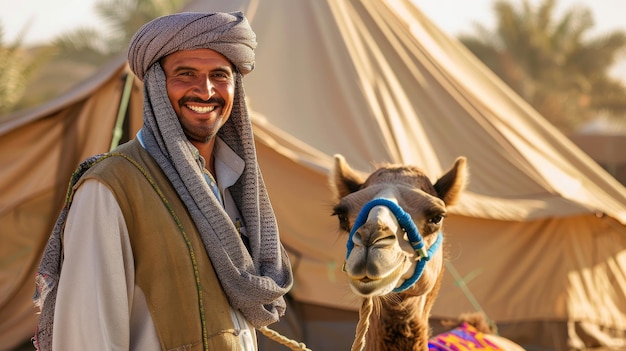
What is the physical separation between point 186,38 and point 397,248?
3.60ft

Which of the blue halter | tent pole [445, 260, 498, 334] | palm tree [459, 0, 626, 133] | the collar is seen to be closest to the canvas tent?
tent pole [445, 260, 498, 334]

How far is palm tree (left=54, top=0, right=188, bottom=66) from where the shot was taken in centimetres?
2131

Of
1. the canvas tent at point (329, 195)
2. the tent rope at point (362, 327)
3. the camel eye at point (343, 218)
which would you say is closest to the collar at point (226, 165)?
the tent rope at point (362, 327)

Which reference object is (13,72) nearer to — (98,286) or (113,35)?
(113,35)

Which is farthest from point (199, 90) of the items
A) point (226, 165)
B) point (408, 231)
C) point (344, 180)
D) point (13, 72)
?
point (13, 72)

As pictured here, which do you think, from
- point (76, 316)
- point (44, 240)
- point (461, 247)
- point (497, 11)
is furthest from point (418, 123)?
point (497, 11)

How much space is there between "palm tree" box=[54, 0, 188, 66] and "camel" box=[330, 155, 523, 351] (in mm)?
18125

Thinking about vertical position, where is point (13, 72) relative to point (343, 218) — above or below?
above

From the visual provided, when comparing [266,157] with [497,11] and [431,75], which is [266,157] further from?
[497,11]

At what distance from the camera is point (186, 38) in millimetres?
2605

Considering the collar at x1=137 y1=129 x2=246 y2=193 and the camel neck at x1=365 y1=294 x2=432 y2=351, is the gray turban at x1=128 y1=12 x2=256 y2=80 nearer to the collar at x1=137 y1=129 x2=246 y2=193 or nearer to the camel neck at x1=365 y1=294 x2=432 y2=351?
the collar at x1=137 y1=129 x2=246 y2=193

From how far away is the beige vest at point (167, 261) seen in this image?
93.7 inches

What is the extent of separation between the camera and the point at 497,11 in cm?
2297

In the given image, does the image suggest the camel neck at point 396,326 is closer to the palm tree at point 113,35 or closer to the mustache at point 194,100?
the mustache at point 194,100
